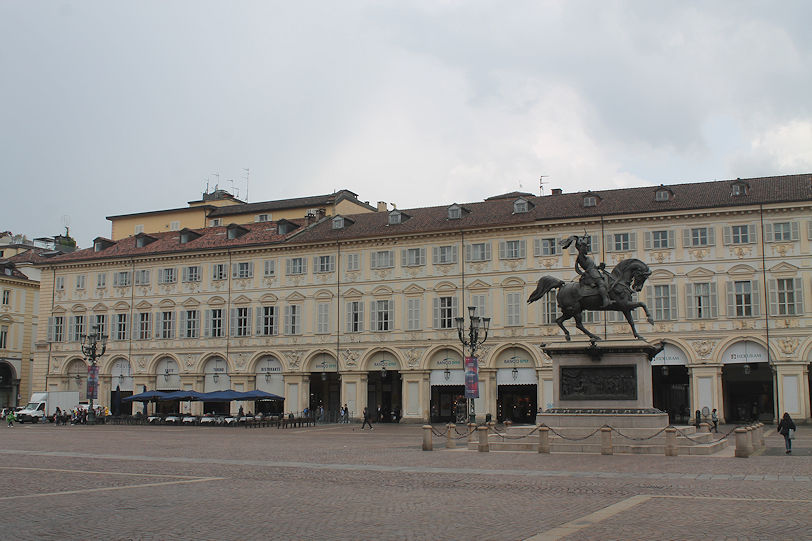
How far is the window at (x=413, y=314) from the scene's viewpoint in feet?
202

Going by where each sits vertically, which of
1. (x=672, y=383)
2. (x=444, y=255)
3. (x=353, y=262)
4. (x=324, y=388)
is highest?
(x=444, y=255)

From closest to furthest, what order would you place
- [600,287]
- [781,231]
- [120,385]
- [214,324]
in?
1. [600,287]
2. [781,231]
3. [214,324]
4. [120,385]

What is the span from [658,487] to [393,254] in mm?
45616

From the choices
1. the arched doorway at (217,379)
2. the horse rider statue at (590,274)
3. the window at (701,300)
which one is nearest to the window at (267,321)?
the arched doorway at (217,379)

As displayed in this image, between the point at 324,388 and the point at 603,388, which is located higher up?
the point at 603,388

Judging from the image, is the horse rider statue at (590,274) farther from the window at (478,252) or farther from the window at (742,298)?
the window at (478,252)

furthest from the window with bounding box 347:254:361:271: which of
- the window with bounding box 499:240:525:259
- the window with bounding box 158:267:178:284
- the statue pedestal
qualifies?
the statue pedestal

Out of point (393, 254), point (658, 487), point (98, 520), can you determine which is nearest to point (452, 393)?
point (393, 254)

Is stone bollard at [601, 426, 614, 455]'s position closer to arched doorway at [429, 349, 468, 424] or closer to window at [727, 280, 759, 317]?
window at [727, 280, 759, 317]

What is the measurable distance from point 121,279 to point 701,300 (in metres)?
43.0

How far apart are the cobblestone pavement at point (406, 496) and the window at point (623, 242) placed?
29.4 meters

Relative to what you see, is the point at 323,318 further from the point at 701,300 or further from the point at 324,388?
the point at 701,300

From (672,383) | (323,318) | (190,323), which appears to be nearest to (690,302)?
(672,383)

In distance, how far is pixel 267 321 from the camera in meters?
65.9
